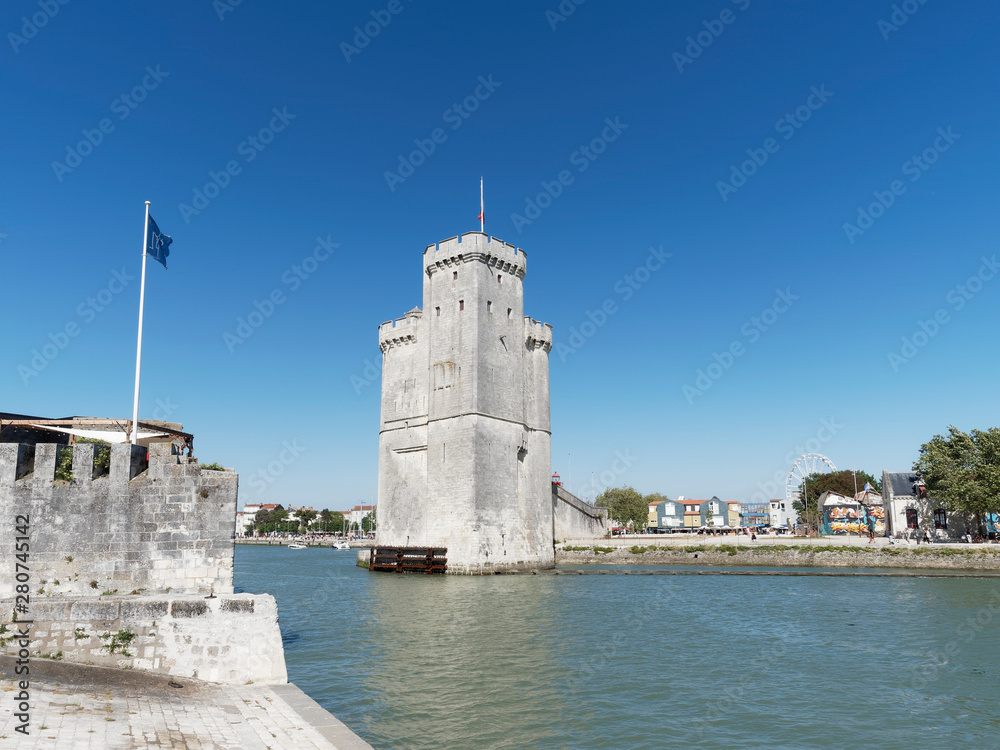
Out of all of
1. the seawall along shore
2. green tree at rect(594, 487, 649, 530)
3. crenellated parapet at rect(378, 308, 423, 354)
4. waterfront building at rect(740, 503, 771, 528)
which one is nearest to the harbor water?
the seawall along shore

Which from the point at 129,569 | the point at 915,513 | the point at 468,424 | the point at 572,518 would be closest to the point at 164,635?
the point at 129,569

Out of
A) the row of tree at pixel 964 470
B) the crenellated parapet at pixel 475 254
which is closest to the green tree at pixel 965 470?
the row of tree at pixel 964 470

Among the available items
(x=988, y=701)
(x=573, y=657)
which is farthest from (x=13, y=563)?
(x=988, y=701)

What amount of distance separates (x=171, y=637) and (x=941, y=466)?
2143 inches

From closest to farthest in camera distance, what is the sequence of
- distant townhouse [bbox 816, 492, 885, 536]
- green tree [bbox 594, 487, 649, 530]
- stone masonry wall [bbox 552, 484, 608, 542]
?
1. stone masonry wall [bbox 552, 484, 608, 542]
2. distant townhouse [bbox 816, 492, 885, 536]
3. green tree [bbox 594, 487, 649, 530]

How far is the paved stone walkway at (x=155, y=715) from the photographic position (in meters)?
7.47

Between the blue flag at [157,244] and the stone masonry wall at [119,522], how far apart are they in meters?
5.25

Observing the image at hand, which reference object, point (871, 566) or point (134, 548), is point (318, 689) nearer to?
point (134, 548)

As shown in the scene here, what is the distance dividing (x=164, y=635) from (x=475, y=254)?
37.6 metres

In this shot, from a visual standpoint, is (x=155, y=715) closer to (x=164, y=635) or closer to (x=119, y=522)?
(x=164, y=635)

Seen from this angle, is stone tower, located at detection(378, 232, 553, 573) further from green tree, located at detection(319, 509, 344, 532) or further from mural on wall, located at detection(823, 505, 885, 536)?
green tree, located at detection(319, 509, 344, 532)

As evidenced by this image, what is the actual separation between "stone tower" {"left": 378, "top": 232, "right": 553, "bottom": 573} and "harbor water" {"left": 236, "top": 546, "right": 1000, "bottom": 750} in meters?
12.8

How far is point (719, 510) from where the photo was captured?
144375 mm

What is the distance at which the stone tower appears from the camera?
4375 cm
